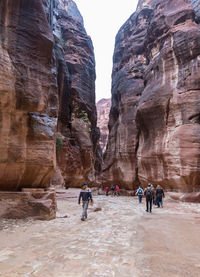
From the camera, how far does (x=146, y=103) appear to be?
22.6 metres

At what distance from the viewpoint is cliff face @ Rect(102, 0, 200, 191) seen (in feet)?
59.5

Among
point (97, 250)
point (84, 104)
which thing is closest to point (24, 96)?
point (97, 250)

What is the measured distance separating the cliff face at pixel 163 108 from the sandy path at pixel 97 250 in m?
11.8

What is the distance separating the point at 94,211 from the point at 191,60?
631 inches

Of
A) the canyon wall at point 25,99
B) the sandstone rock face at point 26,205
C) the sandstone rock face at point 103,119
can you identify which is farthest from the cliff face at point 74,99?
the sandstone rock face at point 103,119

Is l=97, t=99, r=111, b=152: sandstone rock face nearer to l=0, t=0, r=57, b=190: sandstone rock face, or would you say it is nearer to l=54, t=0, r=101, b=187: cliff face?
l=54, t=0, r=101, b=187: cliff face

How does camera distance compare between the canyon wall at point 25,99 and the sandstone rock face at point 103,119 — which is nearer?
the canyon wall at point 25,99

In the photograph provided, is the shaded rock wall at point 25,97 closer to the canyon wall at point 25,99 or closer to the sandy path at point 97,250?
the canyon wall at point 25,99

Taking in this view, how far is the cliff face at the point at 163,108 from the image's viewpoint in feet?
59.5

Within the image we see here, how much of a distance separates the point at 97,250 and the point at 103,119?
81887mm

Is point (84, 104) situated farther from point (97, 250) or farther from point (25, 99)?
point (97, 250)

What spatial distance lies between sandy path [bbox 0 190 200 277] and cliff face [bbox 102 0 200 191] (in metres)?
11.8

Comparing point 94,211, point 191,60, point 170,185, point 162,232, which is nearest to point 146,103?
point 191,60

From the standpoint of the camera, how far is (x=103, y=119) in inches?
3381
